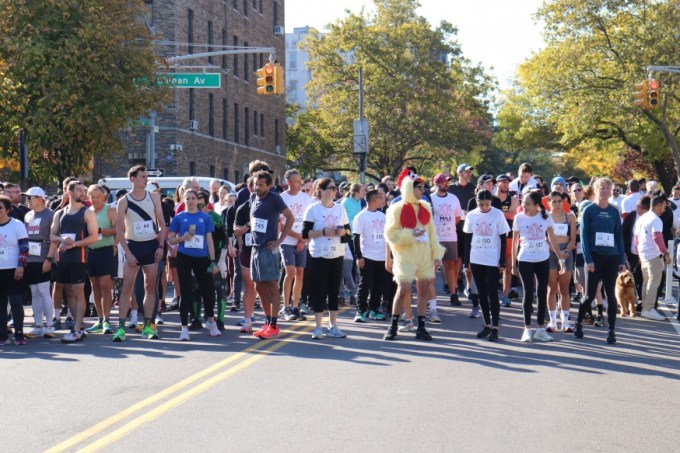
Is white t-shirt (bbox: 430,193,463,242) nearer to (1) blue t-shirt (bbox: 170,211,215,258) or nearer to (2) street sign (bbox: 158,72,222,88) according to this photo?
(1) blue t-shirt (bbox: 170,211,215,258)

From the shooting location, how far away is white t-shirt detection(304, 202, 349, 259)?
12242mm

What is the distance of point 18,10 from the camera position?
23.6 metres

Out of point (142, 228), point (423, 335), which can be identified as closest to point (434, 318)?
point (423, 335)

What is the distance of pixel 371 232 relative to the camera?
45.1ft

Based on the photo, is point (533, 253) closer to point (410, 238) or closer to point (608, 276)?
point (608, 276)

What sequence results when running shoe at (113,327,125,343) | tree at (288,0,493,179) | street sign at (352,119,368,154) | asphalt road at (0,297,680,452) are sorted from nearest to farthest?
asphalt road at (0,297,680,452), running shoe at (113,327,125,343), street sign at (352,119,368,154), tree at (288,0,493,179)

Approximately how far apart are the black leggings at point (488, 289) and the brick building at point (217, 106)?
24.0 m

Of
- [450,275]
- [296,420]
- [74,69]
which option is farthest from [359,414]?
[74,69]

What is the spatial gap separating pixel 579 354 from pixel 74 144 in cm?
1678

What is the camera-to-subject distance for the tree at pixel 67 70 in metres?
23.5

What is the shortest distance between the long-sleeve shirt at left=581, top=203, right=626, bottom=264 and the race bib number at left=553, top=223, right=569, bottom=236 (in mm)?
602

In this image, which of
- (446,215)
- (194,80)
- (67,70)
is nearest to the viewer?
(446,215)

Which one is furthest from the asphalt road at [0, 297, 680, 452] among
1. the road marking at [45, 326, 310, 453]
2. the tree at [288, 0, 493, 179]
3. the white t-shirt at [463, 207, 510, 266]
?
the tree at [288, 0, 493, 179]

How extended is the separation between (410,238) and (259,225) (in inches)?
67.3
